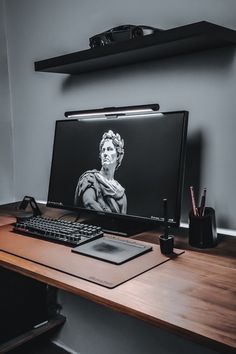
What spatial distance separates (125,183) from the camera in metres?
1.54

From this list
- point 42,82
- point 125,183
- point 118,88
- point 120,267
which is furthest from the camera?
point 42,82

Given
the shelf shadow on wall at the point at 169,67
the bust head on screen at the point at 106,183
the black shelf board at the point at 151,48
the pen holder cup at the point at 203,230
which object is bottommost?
the pen holder cup at the point at 203,230

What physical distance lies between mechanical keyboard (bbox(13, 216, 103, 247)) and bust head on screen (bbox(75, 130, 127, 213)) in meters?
0.15

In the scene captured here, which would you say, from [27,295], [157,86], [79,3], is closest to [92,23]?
[79,3]

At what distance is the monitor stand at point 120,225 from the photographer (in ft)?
4.87

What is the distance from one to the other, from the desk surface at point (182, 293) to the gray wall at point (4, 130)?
120cm

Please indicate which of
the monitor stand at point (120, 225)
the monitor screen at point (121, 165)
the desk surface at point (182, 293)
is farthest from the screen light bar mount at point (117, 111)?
the desk surface at point (182, 293)

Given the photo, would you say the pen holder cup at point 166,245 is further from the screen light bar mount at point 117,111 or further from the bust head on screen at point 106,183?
the screen light bar mount at point 117,111

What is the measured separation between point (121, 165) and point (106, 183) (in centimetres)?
10

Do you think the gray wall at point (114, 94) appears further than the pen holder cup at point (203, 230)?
Yes

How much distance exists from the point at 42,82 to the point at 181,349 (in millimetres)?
1532

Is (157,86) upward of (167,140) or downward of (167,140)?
upward

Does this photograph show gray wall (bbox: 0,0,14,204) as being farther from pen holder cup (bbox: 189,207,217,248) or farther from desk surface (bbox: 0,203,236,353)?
pen holder cup (bbox: 189,207,217,248)

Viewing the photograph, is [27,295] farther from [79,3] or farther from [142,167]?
[79,3]
